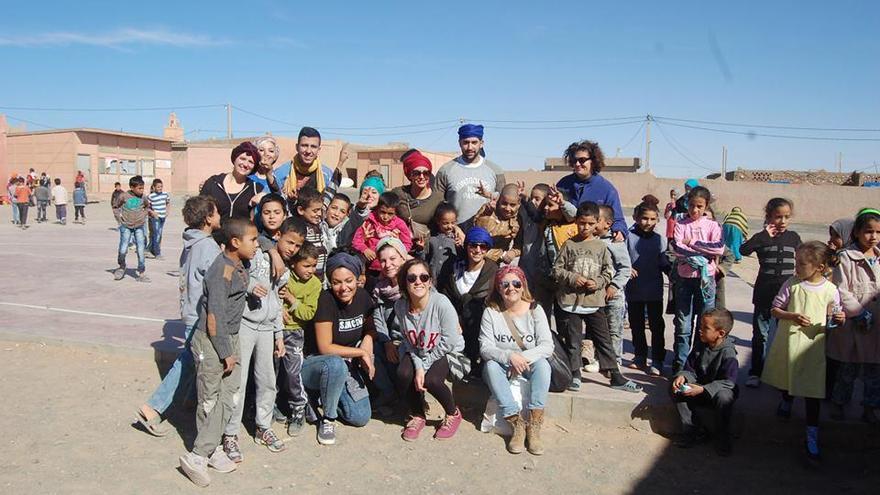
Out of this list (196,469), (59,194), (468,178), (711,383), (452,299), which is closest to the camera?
(196,469)

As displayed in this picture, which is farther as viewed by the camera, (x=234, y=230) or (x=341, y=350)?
(x=341, y=350)

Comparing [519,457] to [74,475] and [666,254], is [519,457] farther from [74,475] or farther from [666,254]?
[74,475]

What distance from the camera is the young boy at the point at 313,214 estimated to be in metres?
5.56

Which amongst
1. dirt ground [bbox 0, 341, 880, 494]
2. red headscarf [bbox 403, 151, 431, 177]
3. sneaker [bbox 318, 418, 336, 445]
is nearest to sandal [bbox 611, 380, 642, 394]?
dirt ground [bbox 0, 341, 880, 494]

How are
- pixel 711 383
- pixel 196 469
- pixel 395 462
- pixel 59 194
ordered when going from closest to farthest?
pixel 196 469
pixel 395 462
pixel 711 383
pixel 59 194

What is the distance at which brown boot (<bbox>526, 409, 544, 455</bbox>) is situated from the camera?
4.74 meters

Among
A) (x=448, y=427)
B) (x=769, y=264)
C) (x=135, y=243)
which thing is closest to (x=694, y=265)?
(x=769, y=264)

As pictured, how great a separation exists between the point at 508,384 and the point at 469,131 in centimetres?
238

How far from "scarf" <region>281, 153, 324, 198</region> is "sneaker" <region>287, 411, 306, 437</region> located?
1984 millimetres

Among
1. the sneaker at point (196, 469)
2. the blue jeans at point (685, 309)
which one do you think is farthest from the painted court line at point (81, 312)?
the blue jeans at point (685, 309)

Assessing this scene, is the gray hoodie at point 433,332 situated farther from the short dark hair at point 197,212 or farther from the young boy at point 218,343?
the short dark hair at point 197,212

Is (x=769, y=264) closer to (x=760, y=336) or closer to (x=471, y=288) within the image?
(x=760, y=336)

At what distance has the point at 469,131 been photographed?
6047mm

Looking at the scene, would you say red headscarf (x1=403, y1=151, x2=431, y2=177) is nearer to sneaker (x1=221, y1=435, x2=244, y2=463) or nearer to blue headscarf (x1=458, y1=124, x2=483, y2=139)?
blue headscarf (x1=458, y1=124, x2=483, y2=139)
